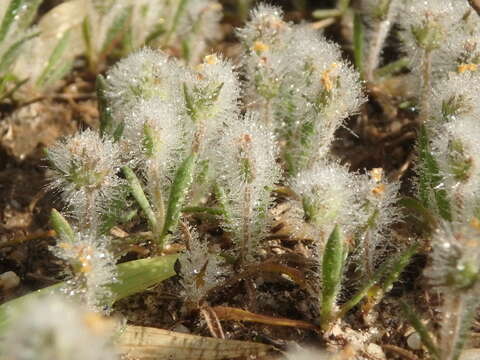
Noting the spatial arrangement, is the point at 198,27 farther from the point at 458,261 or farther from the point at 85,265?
the point at 458,261

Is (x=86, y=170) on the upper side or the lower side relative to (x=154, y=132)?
lower

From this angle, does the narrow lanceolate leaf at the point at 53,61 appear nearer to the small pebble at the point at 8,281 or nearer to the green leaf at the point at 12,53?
the green leaf at the point at 12,53

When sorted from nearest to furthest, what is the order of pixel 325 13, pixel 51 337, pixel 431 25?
pixel 51 337, pixel 431 25, pixel 325 13

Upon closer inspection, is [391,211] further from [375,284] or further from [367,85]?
[367,85]

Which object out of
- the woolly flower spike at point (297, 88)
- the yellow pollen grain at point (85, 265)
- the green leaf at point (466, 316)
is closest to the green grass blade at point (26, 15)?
the woolly flower spike at point (297, 88)

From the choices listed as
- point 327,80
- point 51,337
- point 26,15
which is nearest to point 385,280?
point 327,80

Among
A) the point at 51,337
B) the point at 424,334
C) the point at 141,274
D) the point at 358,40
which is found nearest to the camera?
the point at 51,337

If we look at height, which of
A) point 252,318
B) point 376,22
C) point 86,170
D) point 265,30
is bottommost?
point 252,318

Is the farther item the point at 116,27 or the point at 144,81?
the point at 116,27
